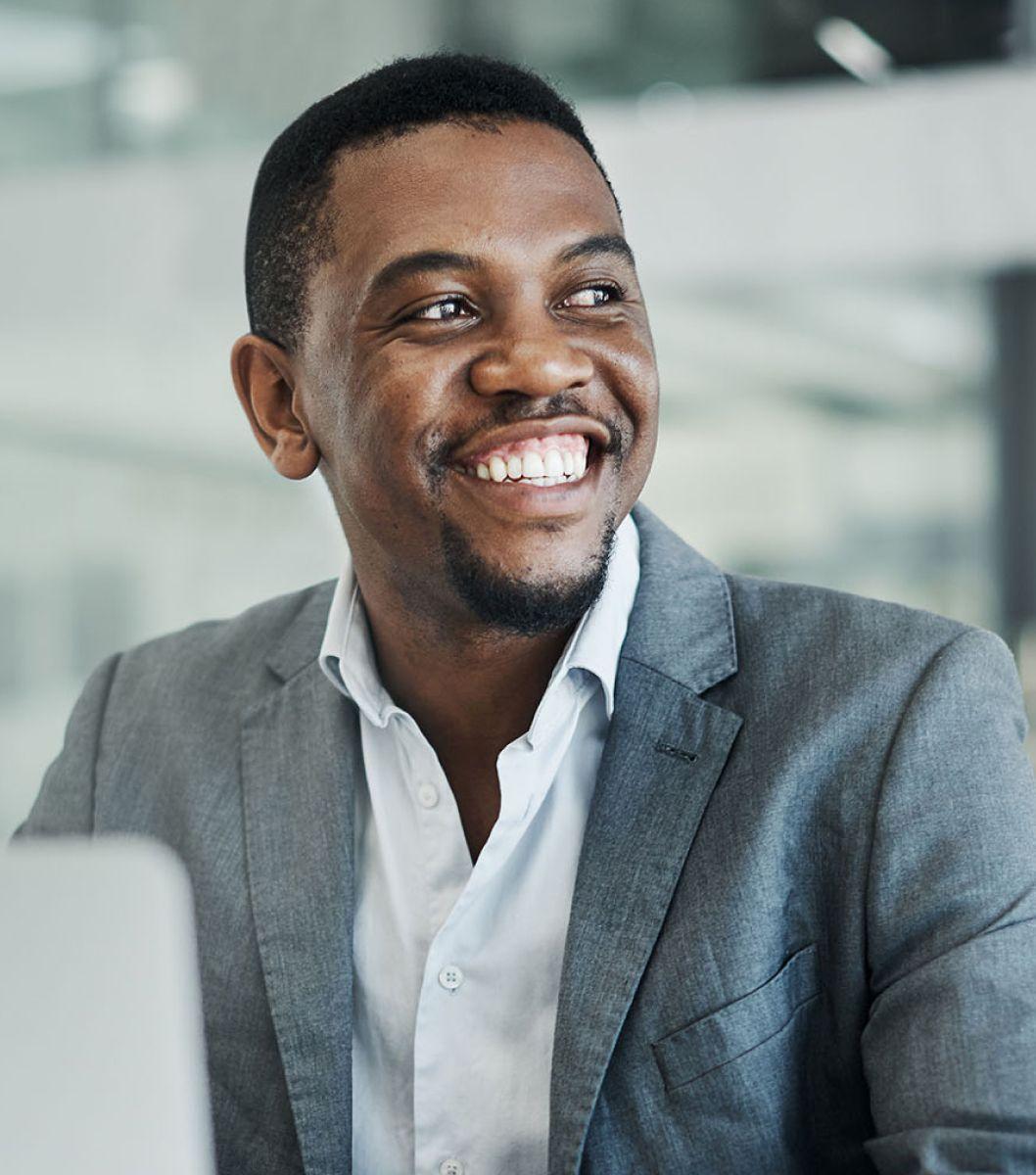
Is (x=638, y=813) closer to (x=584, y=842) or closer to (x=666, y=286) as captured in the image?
(x=584, y=842)

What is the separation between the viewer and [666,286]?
379cm

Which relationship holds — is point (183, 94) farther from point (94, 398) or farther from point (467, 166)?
point (467, 166)

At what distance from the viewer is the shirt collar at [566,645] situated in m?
1.39

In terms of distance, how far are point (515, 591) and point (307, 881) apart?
35 cm

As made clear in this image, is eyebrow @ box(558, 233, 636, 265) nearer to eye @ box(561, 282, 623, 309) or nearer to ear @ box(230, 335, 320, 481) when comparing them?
eye @ box(561, 282, 623, 309)

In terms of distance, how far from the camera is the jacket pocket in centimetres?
121

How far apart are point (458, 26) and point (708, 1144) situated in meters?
3.35

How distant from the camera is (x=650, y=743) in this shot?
1347 millimetres

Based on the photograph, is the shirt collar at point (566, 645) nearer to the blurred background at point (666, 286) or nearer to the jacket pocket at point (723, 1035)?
the jacket pocket at point (723, 1035)

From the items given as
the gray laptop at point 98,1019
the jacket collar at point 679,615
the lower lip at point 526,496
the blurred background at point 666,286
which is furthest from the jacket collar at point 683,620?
the blurred background at point 666,286

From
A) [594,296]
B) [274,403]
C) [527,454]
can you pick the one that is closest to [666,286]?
[274,403]

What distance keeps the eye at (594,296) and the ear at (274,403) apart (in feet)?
1.14

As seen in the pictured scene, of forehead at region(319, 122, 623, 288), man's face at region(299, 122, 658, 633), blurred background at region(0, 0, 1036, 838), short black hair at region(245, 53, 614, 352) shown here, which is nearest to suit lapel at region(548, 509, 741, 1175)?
man's face at region(299, 122, 658, 633)

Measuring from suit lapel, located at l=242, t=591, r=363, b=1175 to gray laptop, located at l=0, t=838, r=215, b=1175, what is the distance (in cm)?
62
